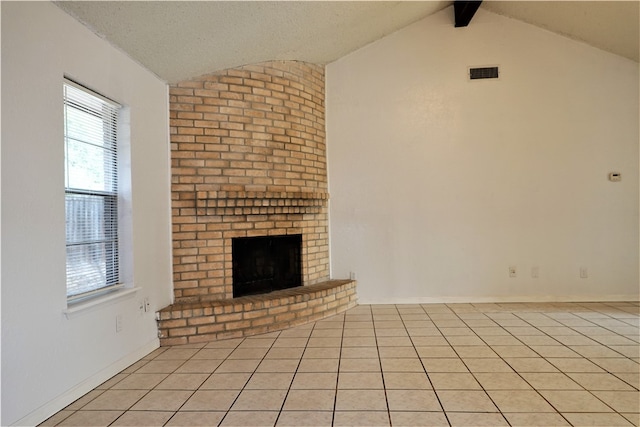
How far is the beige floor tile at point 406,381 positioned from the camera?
7.29ft

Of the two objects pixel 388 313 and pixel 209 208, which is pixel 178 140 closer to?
pixel 209 208

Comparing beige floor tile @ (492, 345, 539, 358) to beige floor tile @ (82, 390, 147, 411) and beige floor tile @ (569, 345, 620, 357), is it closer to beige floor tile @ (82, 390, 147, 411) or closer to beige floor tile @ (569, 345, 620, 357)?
beige floor tile @ (569, 345, 620, 357)

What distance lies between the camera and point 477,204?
4.39m

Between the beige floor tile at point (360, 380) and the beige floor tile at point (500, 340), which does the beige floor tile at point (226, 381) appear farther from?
the beige floor tile at point (500, 340)

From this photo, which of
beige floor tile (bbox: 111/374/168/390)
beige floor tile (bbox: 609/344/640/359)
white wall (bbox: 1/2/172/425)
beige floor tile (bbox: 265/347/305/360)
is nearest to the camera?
white wall (bbox: 1/2/172/425)

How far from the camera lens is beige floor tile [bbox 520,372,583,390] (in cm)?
218

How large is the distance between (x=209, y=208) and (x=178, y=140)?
2.25ft

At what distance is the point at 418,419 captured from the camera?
187cm

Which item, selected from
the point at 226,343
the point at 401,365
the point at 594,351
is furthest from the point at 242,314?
the point at 594,351

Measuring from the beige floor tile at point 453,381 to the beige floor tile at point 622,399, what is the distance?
661 millimetres

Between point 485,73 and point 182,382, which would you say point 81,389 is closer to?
point 182,382

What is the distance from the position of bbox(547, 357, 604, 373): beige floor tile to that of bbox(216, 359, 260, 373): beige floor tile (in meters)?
2.13

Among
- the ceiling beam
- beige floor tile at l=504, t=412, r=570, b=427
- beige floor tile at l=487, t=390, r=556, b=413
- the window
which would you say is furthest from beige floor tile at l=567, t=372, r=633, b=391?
the ceiling beam

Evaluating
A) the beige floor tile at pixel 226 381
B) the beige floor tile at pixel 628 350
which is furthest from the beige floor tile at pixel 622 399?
the beige floor tile at pixel 226 381
